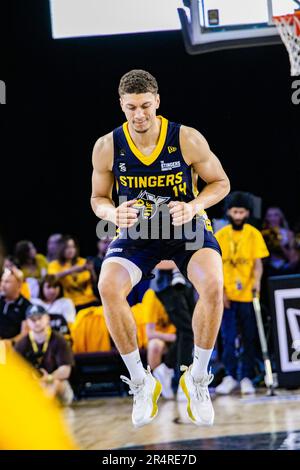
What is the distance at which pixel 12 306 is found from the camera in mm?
10266

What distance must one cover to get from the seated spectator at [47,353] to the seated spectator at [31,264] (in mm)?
851

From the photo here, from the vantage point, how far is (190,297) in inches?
368

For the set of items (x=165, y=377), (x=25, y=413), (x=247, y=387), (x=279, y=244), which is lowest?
(x=25, y=413)

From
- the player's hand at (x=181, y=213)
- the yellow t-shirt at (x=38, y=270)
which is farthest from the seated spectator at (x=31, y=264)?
the player's hand at (x=181, y=213)

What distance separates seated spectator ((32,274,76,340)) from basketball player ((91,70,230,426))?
479 cm

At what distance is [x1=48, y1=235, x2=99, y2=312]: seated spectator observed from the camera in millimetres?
9688

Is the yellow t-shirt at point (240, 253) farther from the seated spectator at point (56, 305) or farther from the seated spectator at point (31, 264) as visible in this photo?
the seated spectator at point (31, 264)

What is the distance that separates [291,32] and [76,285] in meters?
4.33

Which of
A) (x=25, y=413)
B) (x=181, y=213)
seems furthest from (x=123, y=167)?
(x=25, y=413)

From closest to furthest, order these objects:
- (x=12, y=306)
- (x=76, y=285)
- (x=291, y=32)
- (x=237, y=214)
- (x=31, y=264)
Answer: (x=291, y=32), (x=237, y=214), (x=12, y=306), (x=76, y=285), (x=31, y=264)

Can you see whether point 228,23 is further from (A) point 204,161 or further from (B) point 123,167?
(B) point 123,167

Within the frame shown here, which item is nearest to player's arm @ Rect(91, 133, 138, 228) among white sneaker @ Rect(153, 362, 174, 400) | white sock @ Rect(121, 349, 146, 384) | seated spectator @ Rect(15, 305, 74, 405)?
white sock @ Rect(121, 349, 146, 384)
